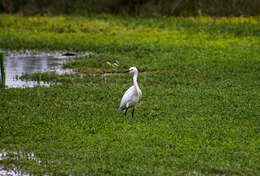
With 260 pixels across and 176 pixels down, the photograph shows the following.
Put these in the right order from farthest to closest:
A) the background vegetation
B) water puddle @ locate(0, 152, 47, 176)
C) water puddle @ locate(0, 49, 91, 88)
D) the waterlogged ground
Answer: the background vegetation, water puddle @ locate(0, 49, 91, 88), the waterlogged ground, water puddle @ locate(0, 152, 47, 176)

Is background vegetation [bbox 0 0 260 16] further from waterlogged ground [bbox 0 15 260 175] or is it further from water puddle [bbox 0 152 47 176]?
water puddle [bbox 0 152 47 176]

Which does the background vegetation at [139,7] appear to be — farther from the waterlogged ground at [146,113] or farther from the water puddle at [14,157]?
the water puddle at [14,157]

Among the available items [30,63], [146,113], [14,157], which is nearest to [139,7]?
[30,63]

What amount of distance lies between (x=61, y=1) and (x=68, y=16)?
10.5 feet

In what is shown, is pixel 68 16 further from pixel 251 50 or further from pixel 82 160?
pixel 82 160

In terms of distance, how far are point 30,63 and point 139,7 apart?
632 inches

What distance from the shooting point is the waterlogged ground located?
28.2 ft

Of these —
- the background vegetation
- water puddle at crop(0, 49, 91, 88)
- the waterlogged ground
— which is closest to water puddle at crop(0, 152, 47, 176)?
the waterlogged ground

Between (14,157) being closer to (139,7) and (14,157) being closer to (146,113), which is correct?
(146,113)

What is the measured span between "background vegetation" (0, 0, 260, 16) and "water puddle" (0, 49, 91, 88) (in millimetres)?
12082

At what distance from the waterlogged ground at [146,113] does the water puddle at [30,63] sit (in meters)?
0.58

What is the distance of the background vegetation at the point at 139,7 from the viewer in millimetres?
31234

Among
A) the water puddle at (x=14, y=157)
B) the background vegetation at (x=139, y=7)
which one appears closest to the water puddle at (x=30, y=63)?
the water puddle at (x=14, y=157)

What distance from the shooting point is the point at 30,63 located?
1988 centimetres
